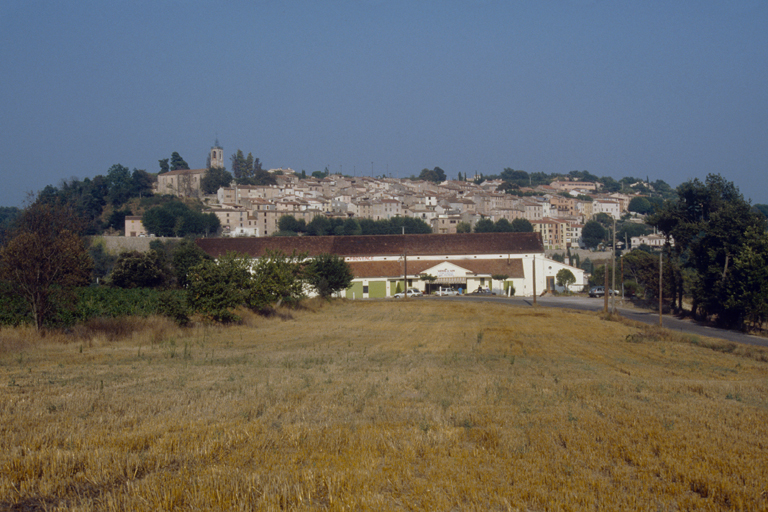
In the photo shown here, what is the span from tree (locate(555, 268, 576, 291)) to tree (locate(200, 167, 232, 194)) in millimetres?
130882

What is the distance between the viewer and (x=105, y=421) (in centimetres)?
770

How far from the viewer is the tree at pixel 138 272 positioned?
49.4 m

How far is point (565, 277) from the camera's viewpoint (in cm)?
7094

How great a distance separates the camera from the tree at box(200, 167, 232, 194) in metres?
177

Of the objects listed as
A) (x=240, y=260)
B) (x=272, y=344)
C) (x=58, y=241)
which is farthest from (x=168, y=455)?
(x=240, y=260)

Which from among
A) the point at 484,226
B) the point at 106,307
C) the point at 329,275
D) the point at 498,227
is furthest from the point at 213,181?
the point at 106,307

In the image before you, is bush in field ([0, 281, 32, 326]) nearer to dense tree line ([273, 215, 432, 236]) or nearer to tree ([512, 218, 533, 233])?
dense tree line ([273, 215, 432, 236])

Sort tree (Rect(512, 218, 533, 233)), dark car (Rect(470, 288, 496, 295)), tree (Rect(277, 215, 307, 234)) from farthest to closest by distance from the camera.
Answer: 1. tree (Rect(512, 218, 533, 233))
2. tree (Rect(277, 215, 307, 234))
3. dark car (Rect(470, 288, 496, 295))

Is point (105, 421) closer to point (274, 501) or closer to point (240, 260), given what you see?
point (274, 501)

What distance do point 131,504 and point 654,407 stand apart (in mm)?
8219

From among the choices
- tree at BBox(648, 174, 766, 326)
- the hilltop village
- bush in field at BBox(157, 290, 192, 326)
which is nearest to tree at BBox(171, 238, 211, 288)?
bush in field at BBox(157, 290, 192, 326)

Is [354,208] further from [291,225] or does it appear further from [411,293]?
[411,293]

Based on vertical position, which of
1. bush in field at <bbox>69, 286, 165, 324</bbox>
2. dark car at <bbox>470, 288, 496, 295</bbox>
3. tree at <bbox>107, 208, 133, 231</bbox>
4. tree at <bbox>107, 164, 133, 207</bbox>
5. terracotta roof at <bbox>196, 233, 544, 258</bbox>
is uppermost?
tree at <bbox>107, 164, 133, 207</bbox>

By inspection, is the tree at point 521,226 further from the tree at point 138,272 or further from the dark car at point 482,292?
the tree at point 138,272
